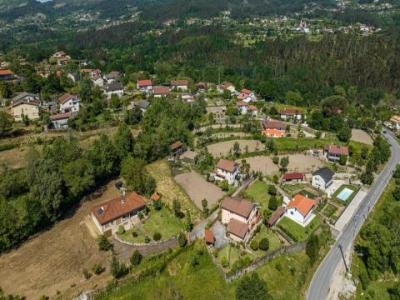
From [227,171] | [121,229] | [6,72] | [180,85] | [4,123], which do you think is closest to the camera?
→ [121,229]

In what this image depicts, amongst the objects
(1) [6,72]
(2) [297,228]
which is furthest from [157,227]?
(1) [6,72]

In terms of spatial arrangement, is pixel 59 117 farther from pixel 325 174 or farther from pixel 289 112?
pixel 289 112

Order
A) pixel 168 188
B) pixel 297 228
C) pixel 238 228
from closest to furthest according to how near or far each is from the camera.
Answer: pixel 238 228, pixel 297 228, pixel 168 188

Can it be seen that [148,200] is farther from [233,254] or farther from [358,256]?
[358,256]

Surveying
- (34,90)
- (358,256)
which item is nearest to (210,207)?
(358,256)

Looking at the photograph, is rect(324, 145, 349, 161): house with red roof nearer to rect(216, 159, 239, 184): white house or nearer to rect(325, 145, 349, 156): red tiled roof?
rect(325, 145, 349, 156): red tiled roof
